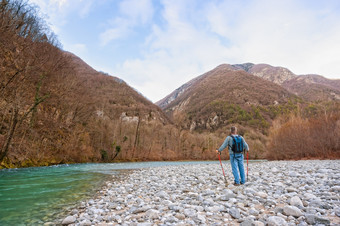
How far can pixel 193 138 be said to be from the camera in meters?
73.2

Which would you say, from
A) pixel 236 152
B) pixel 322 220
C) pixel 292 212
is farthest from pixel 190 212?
pixel 236 152

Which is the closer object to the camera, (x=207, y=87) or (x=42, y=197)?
(x=42, y=197)

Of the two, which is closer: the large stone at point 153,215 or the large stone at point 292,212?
the large stone at point 292,212

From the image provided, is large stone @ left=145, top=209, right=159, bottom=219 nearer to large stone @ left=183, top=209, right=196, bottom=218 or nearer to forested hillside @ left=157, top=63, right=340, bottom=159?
large stone @ left=183, top=209, right=196, bottom=218

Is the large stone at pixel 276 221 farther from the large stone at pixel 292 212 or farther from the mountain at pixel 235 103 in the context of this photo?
the mountain at pixel 235 103

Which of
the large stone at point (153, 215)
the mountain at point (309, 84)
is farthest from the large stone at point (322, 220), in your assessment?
the mountain at point (309, 84)

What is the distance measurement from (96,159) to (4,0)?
2872cm

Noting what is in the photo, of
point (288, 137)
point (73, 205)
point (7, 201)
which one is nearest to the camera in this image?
point (73, 205)

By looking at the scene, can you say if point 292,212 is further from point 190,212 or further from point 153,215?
point 153,215

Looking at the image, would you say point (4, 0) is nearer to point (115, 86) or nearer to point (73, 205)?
point (73, 205)

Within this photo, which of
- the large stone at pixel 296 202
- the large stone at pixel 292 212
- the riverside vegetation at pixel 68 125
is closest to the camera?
the large stone at pixel 292 212

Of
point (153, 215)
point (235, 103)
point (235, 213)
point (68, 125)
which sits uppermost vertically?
point (235, 103)

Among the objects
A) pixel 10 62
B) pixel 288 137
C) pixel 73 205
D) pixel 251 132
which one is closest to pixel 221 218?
pixel 73 205

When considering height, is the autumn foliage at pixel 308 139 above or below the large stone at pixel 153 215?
above
